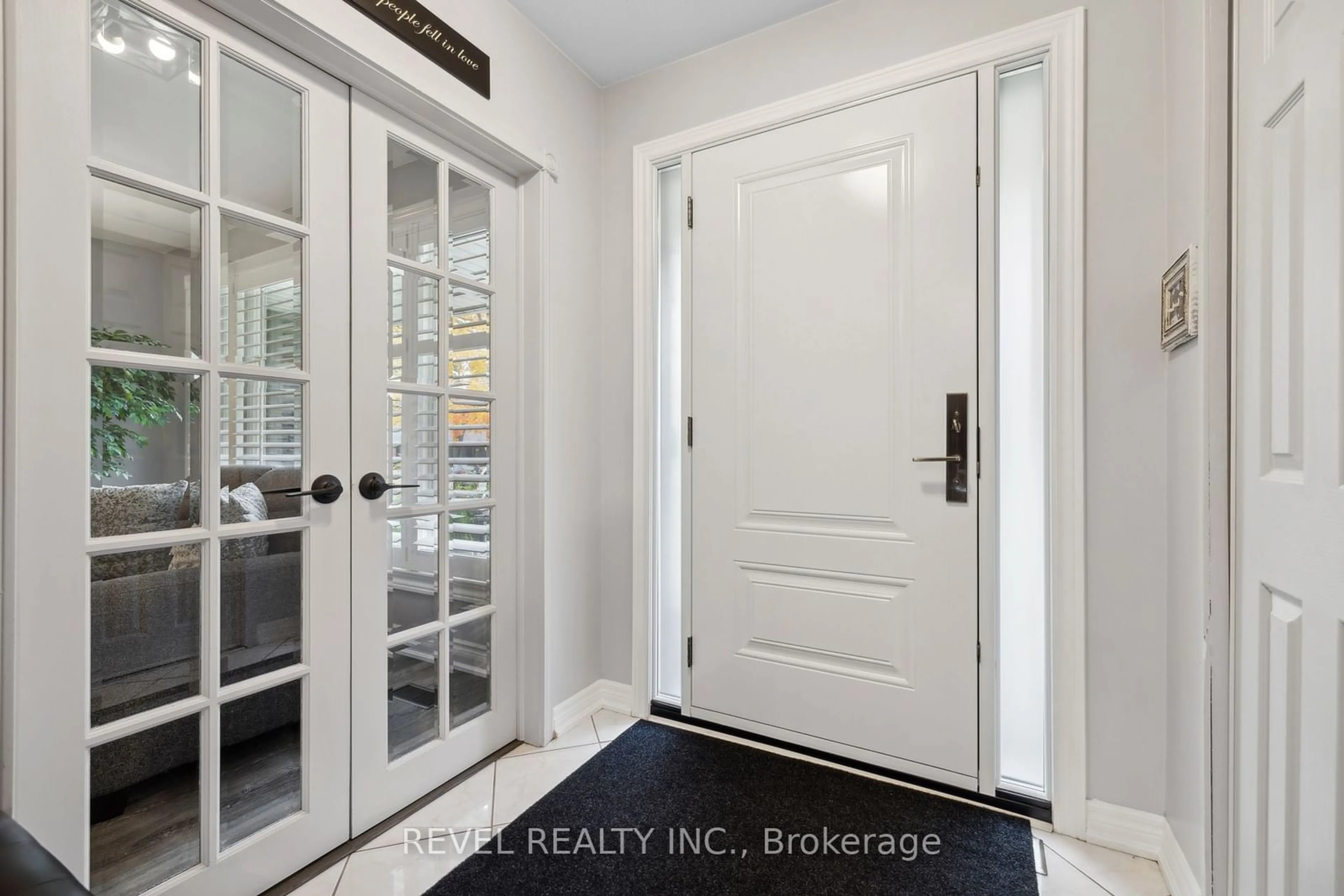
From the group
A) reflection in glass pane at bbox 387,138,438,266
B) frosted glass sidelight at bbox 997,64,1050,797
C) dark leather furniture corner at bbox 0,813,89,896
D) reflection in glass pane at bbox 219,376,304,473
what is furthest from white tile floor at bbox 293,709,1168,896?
reflection in glass pane at bbox 387,138,438,266

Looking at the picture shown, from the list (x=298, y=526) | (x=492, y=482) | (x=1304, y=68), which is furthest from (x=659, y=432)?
(x=1304, y=68)

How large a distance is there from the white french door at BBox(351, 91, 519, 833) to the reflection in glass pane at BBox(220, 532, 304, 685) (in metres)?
0.14

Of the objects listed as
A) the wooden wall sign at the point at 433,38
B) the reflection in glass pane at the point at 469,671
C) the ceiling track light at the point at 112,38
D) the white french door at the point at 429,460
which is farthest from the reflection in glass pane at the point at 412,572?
the wooden wall sign at the point at 433,38

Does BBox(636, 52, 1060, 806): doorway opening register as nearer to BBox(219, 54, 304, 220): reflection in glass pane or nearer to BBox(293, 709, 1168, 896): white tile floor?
BBox(293, 709, 1168, 896): white tile floor

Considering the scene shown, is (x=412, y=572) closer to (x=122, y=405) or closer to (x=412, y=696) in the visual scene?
(x=412, y=696)

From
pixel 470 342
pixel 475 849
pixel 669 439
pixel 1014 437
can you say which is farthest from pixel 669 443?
pixel 475 849

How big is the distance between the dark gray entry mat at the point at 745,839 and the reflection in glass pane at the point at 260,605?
65 cm

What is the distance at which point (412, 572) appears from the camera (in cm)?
172

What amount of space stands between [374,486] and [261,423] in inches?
11.9

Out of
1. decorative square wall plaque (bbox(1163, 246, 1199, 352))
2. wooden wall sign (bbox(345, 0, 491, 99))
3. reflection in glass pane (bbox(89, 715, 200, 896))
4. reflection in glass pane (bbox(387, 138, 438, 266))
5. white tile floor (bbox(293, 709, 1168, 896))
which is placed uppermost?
wooden wall sign (bbox(345, 0, 491, 99))

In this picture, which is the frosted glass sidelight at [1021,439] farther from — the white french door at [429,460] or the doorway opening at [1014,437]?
the white french door at [429,460]

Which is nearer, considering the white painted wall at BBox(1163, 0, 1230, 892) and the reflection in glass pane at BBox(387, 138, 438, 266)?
the white painted wall at BBox(1163, 0, 1230, 892)

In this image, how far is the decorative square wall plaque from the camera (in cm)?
122

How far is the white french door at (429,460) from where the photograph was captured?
62.2 inches
